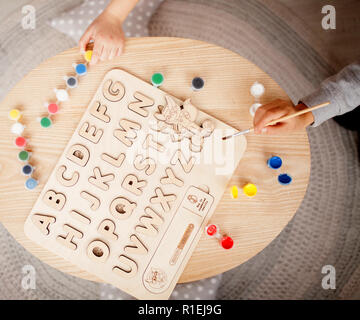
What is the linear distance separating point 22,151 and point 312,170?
47.2 inches

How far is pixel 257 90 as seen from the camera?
35.7 inches

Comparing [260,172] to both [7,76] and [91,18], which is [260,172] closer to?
[91,18]

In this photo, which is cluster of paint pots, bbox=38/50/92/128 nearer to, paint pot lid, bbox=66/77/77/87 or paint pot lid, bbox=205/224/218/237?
paint pot lid, bbox=66/77/77/87

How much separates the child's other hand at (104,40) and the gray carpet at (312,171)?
463 mm

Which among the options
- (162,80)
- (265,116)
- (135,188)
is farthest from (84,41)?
(265,116)

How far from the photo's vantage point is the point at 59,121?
0.92 meters

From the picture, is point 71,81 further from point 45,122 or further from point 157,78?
point 157,78

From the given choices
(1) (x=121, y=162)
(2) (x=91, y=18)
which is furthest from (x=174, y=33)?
(1) (x=121, y=162)

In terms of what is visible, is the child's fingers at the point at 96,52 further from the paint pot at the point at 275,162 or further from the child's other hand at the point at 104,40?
the paint pot at the point at 275,162

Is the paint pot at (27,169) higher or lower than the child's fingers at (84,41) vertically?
lower

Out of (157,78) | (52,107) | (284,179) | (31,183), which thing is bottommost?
(31,183)

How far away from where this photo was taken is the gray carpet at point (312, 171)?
1353 millimetres

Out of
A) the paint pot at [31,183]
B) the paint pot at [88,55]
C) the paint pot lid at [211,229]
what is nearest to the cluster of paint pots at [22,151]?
the paint pot at [31,183]

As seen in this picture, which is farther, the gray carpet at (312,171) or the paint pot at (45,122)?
the gray carpet at (312,171)
